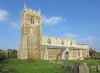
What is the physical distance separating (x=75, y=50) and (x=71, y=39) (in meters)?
8.02

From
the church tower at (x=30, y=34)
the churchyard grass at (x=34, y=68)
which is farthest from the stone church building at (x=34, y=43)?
the churchyard grass at (x=34, y=68)

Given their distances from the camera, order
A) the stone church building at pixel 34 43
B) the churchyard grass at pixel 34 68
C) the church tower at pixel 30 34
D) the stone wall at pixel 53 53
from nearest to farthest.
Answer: the churchyard grass at pixel 34 68 → the church tower at pixel 30 34 → the stone church building at pixel 34 43 → the stone wall at pixel 53 53

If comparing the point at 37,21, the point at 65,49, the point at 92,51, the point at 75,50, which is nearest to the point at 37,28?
the point at 37,21

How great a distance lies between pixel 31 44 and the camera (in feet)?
173

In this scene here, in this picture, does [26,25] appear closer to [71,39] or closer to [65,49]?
→ [65,49]

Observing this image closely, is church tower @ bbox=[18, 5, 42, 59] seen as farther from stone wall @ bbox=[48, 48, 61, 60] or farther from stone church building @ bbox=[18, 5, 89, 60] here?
stone wall @ bbox=[48, 48, 61, 60]

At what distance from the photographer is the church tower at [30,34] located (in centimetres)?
5156

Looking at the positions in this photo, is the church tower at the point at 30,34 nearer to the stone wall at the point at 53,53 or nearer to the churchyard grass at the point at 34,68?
the stone wall at the point at 53,53

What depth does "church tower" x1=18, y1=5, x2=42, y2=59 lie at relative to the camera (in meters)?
51.6

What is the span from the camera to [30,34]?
2098 inches

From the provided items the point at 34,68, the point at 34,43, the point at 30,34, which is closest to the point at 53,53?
the point at 34,43

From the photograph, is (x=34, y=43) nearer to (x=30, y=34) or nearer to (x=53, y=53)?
(x=30, y=34)

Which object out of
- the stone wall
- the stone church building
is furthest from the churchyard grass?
the stone wall

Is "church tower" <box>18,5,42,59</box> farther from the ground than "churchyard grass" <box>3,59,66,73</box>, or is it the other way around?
"church tower" <box>18,5,42,59</box>
